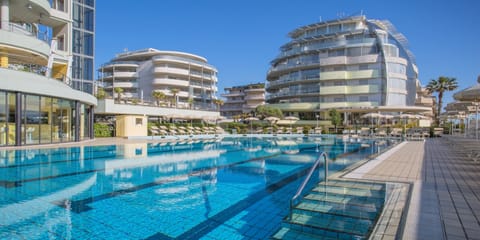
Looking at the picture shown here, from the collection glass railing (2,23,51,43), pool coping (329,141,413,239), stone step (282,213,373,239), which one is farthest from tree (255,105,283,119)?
stone step (282,213,373,239)

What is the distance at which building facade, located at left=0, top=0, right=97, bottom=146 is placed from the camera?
15876 millimetres

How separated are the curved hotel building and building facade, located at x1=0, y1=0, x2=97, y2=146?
1340 inches

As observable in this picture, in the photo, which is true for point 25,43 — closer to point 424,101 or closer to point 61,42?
point 61,42

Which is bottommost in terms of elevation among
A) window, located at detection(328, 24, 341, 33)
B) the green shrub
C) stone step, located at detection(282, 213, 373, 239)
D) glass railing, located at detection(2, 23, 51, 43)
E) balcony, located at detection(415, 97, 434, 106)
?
stone step, located at detection(282, 213, 373, 239)

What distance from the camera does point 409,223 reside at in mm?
3822

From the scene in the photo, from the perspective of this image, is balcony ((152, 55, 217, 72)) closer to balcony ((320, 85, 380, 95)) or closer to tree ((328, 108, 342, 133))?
balcony ((320, 85, 380, 95))

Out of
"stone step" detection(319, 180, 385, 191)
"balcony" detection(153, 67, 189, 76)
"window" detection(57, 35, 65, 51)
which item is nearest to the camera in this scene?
"stone step" detection(319, 180, 385, 191)

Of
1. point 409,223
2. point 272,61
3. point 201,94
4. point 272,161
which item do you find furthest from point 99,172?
point 272,61

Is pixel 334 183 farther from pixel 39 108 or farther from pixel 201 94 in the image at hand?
pixel 201 94

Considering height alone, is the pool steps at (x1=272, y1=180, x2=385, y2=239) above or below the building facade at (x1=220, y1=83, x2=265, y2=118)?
below

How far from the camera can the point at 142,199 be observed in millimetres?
6914

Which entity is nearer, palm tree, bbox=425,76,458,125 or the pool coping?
the pool coping

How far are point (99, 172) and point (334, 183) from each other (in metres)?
7.95

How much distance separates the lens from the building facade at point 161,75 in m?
49.7
